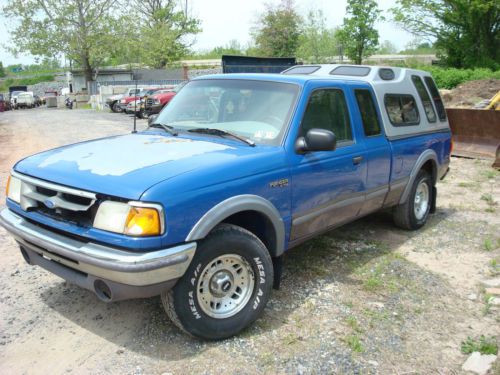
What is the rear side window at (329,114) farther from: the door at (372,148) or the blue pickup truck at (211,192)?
the door at (372,148)

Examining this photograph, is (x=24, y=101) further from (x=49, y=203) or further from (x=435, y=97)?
(x=49, y=203)

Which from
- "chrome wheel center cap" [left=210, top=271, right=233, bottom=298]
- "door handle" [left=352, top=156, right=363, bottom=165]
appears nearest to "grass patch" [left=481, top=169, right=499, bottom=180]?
"door handle" [left=352, top=156, right=363, bottom=165]

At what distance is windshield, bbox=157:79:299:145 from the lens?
395cm

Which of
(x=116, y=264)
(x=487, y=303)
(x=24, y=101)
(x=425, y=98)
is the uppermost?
(x=425, y=98)

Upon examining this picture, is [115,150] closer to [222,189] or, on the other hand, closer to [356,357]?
[222,189]

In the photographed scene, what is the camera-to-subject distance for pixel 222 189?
3.22 metres

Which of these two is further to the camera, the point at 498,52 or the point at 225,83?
the point at 498,52

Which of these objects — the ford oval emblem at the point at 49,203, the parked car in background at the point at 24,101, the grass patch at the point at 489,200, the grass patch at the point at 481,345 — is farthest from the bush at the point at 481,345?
the parked car in background at the point at 24,101

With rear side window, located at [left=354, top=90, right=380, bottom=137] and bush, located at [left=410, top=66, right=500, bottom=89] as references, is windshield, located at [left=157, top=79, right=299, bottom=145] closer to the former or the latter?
rear side window, located at [left=354, top=90, right=380, bottom=137]

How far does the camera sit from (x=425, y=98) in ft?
19.8

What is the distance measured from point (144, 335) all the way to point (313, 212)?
1697 millimetres

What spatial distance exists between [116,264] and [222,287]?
85 cm

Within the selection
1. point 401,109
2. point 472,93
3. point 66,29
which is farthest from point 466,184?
point 66,29

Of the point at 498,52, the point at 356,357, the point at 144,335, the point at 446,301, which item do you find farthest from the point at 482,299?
the point at 498,52
